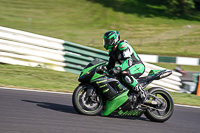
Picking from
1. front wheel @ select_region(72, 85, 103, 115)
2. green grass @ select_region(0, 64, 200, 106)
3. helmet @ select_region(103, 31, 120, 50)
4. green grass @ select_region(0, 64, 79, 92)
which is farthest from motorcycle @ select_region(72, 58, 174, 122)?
green grass @ select_region(0, 64, 79, 92)

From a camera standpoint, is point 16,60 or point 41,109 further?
point 16,60

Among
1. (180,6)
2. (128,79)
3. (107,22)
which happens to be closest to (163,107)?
(128,79)

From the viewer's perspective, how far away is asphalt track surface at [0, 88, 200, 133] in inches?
187

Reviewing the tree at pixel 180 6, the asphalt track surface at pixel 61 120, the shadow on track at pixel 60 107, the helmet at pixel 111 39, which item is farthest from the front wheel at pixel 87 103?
the tree at pixel 180 6

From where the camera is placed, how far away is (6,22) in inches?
969

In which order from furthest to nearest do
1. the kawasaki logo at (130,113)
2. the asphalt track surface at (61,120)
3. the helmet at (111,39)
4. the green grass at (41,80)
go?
the green grass at (41,80) < the kawasaki logo at (130,113) < the helmet at (111,39) < the asphalt track surface at (61,120)

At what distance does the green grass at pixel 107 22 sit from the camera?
74.5 feet

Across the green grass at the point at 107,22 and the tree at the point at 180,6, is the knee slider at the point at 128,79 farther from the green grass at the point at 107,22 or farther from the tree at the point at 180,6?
the tree at the point at 180,6

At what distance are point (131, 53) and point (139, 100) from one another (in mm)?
925

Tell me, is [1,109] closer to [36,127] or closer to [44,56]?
[36,127]

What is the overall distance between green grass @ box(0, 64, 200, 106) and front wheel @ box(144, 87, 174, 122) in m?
2.29

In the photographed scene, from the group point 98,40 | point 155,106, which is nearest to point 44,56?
point 155,106

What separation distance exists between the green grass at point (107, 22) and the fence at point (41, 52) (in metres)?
10.0

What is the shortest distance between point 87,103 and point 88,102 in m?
0.03
